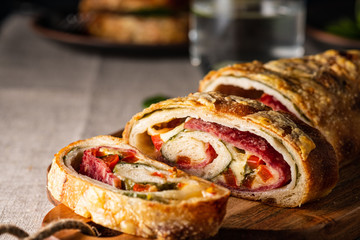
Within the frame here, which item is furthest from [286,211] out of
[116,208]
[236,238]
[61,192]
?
[61,192]

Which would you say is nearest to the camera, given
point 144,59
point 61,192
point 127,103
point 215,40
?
point 61,192

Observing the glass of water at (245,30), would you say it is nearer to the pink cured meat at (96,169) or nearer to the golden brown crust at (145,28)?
the golden brown crust at (145,28)

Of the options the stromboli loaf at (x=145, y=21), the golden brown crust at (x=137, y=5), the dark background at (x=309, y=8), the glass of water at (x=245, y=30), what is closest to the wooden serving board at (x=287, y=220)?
the glass of water at (x=245, y=30)

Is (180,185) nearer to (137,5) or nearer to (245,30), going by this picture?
(245,30)

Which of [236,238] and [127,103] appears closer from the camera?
[236,238]

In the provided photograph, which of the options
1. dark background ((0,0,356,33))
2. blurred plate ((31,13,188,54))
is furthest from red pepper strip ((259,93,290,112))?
dark background ((0,0,356,33))

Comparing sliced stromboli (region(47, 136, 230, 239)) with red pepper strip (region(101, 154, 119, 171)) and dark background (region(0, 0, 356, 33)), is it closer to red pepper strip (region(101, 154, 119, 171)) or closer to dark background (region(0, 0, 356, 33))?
red pepper strip (region(101, 154, 119, 171))

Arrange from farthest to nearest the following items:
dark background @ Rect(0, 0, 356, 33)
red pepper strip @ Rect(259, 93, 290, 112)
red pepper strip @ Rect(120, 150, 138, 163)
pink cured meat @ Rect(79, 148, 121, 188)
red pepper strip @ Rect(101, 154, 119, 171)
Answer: dark background @ Rect(0, 0, 356, 33)
red pepper strip @ Rect(259, 93, 290, 112)
red pepper strip @ Rect(120, 150, 138, 163)
red pepper strip @ Rect(101, 154, 119, 171)
pink cured meat @ Rect(79, 148, 121, 188)

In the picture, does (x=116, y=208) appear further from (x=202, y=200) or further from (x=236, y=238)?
(x=236, y=238)
